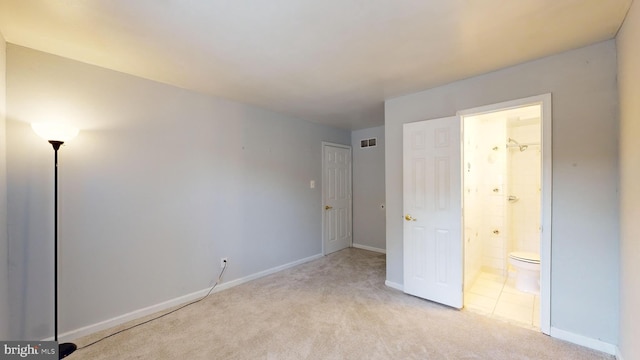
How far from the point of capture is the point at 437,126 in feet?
9.33

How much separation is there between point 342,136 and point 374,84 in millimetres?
2305

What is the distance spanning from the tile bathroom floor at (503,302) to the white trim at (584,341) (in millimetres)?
153

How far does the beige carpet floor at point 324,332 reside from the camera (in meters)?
2.04

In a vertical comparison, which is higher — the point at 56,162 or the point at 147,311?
the point at 56,162

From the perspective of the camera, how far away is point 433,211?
2.89 meters

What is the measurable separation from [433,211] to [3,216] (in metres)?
3.76

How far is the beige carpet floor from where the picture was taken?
204 centimetres

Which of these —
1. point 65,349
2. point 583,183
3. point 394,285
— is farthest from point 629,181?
point 65,349

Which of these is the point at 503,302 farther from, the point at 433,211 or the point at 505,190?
the point at 505,190

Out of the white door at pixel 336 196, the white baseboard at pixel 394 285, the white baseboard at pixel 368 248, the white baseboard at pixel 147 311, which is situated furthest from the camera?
the white baseboard at pixel 368 248

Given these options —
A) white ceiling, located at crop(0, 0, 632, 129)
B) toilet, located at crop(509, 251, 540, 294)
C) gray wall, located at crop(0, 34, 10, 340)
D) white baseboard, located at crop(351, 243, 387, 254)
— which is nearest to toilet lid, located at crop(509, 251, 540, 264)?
toilet, located at crop(509, 251, 540, 294)

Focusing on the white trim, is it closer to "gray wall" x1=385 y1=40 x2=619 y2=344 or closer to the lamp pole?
"gray wall" x1=385 y1=40 x2=619 y2=344

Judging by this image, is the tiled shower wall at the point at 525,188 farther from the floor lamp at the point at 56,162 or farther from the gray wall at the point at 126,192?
the floor lamp at the point at 56,162


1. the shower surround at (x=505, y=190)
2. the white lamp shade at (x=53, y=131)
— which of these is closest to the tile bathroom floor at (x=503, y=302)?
the shower surround at (x=505, y=190)
